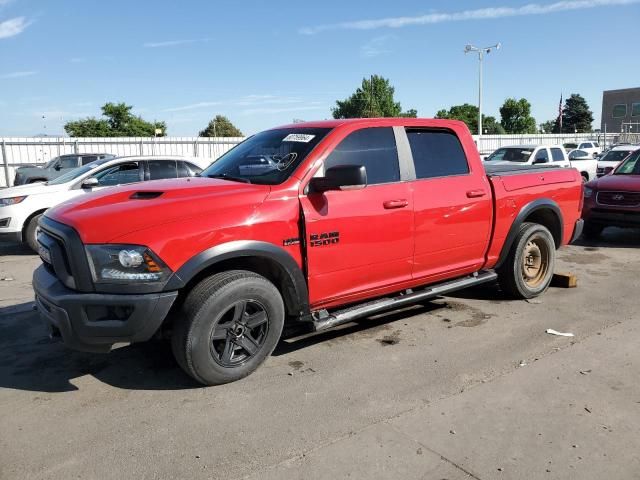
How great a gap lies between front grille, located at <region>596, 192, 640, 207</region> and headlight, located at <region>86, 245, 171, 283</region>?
8.67m

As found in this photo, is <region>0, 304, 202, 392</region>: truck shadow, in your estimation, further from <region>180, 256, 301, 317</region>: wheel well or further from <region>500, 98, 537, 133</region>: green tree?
<region>500, 98, 537, 133</region>: green tree

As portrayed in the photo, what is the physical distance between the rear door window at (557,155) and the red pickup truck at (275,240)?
41.5 feet

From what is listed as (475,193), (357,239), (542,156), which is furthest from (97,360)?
(542,156)

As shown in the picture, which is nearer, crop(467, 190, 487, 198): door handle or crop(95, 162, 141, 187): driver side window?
crop(467, 190, 487, 198): door handle

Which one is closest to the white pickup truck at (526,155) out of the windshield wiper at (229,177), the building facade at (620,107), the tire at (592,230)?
the tire at (592,230)

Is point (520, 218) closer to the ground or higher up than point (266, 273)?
higher up

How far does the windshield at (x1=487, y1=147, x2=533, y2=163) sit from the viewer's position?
51.4 feet

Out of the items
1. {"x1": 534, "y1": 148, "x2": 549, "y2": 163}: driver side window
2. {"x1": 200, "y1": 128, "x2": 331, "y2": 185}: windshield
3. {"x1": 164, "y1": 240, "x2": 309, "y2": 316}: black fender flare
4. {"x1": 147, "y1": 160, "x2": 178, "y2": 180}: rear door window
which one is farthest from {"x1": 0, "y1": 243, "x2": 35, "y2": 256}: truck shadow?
{"x1": 534, "y1": 148, "x2": 549, "y2": 163}: driver side window

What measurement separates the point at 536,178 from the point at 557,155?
41.7 ft

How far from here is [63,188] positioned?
930 cm

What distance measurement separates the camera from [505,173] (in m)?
5.59

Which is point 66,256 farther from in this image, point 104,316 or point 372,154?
point 372,154

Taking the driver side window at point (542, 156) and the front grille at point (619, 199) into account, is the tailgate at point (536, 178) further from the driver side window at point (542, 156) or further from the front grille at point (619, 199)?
the driver side window at point (542, 156)

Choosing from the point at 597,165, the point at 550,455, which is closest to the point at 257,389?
the point at 550,455
